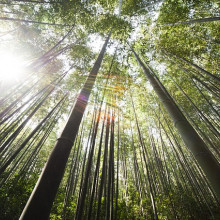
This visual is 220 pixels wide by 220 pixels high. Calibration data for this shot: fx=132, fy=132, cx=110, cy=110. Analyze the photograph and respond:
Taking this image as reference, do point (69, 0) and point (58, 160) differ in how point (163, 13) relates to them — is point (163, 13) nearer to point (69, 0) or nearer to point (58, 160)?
point (69, 0)

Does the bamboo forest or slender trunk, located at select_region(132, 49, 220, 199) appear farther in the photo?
the bamboo forest

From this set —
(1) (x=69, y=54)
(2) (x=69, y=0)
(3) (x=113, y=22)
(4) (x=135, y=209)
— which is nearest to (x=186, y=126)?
(4) (x=135, y=209)

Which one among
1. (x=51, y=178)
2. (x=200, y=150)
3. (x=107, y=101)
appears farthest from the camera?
(x=107, y=101)

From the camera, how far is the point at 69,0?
3.56 m

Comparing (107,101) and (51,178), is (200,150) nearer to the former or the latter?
(51,178)

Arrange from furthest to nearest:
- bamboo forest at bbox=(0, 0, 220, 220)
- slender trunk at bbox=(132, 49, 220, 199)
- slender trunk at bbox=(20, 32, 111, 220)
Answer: bamboo forest at bbox=(0, 0, 220, 220) < slender trunk at bbox=(132, 49, 220, 199) < slender trunk at bbox=(20, 32, 111, 220)

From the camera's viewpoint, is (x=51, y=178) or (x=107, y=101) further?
(x=107, y=101)

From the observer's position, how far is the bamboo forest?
133cm

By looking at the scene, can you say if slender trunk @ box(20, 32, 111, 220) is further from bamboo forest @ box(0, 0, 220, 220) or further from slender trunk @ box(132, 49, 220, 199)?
slender trunk @ box(132, 49, 220, 199)

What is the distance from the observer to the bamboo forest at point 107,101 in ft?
4.35

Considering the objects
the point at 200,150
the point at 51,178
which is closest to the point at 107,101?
the point at 200,150

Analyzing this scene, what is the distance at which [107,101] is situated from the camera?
3.02 meters

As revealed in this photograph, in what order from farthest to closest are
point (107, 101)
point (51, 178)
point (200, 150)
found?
point (107, 101), point (200, 150), point (51, 178)

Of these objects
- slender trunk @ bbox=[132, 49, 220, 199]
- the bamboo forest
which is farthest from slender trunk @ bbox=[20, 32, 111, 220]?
slender trunk @ bbox=[132, 49, 220, 199]
